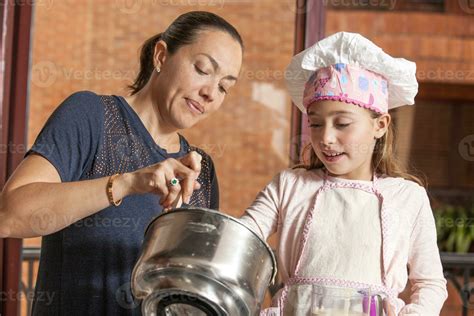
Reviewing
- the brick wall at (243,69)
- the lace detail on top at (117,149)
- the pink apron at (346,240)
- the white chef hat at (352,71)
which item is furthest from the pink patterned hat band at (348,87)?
the brick wall at (243,69)

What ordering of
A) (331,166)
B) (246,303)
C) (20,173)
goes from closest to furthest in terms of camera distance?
(246,303) → (20,173) → (331,166)

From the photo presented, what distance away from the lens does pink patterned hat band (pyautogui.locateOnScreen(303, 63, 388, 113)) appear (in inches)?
52.1

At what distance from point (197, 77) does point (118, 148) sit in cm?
20

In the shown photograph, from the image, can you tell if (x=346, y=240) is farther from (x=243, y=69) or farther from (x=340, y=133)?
(x=243, y=69)

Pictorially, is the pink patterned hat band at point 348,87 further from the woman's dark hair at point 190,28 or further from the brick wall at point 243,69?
the brick wall at point 243,69

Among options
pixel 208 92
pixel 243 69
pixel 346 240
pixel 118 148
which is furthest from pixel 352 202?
pixel 243 69

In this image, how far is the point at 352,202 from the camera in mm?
1377

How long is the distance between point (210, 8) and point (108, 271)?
47.2 inches

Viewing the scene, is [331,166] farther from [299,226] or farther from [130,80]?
[130,80]

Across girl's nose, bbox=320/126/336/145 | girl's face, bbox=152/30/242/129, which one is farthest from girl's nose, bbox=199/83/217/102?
girl's nose, bbox=320/126/336/145

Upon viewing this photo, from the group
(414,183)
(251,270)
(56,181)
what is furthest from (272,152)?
(251,270)

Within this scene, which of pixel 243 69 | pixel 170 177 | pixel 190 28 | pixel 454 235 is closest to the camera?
pixel 170 177

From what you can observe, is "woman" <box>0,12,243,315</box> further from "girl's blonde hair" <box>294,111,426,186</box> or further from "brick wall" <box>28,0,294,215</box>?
"brick wall" <box>28,0,294,215</box>

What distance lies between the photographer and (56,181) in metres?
1.24
